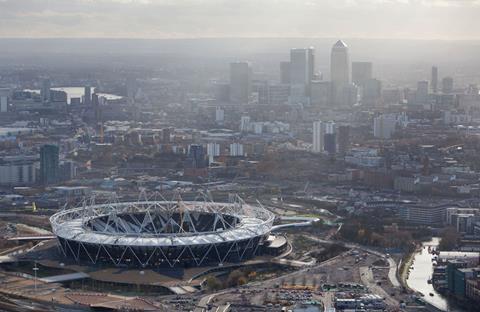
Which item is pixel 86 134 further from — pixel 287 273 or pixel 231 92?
pixel 287 273

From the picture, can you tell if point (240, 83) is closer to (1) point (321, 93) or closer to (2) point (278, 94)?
(2) point (278, 94)

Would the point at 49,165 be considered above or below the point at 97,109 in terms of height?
below

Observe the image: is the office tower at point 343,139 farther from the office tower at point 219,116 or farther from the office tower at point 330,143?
the office tower at point 219,116

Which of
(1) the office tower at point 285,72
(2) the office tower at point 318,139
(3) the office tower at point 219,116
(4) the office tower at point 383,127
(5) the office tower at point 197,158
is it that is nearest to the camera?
(5) the office tower at point 197,158

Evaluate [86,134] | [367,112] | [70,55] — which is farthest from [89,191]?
[70,55]

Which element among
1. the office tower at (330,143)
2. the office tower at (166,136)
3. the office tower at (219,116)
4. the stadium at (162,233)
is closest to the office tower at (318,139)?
the office tower at (330,143)


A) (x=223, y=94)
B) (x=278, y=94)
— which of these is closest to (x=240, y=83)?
(x=223, y=94)
